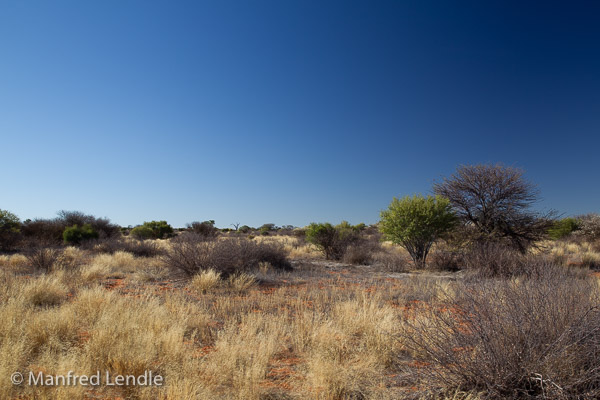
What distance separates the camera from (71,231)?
23266mm

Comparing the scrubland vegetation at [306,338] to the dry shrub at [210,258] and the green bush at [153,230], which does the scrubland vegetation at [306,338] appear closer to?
the dry shrub at [210,258]

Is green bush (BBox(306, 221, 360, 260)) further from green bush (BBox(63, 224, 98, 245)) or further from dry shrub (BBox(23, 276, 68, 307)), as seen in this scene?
green bush (BBox(63, 224, 98, 245))

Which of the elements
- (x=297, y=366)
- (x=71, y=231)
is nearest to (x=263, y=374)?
(x=297, y=366)

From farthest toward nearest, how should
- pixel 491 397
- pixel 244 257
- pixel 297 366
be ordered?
pixel 244 257 < pixel 297 366 < pixel 491 397

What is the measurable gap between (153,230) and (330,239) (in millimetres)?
25601

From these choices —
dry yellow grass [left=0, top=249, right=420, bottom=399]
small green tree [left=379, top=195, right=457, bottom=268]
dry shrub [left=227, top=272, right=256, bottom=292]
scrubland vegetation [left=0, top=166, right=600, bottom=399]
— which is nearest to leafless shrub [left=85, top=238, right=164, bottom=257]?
scrubland vegetation [left=0, top=166, right=600, bottom=399]

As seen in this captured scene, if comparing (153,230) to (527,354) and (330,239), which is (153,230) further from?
(527,354)

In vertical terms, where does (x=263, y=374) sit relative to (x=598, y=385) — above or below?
below

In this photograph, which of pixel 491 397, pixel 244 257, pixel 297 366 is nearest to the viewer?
pixel 491 397

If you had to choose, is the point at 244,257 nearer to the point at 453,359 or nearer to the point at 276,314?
the point at 276,314

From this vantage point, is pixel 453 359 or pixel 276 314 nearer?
pixel 453 359

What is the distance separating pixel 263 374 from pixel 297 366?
0.63 m
